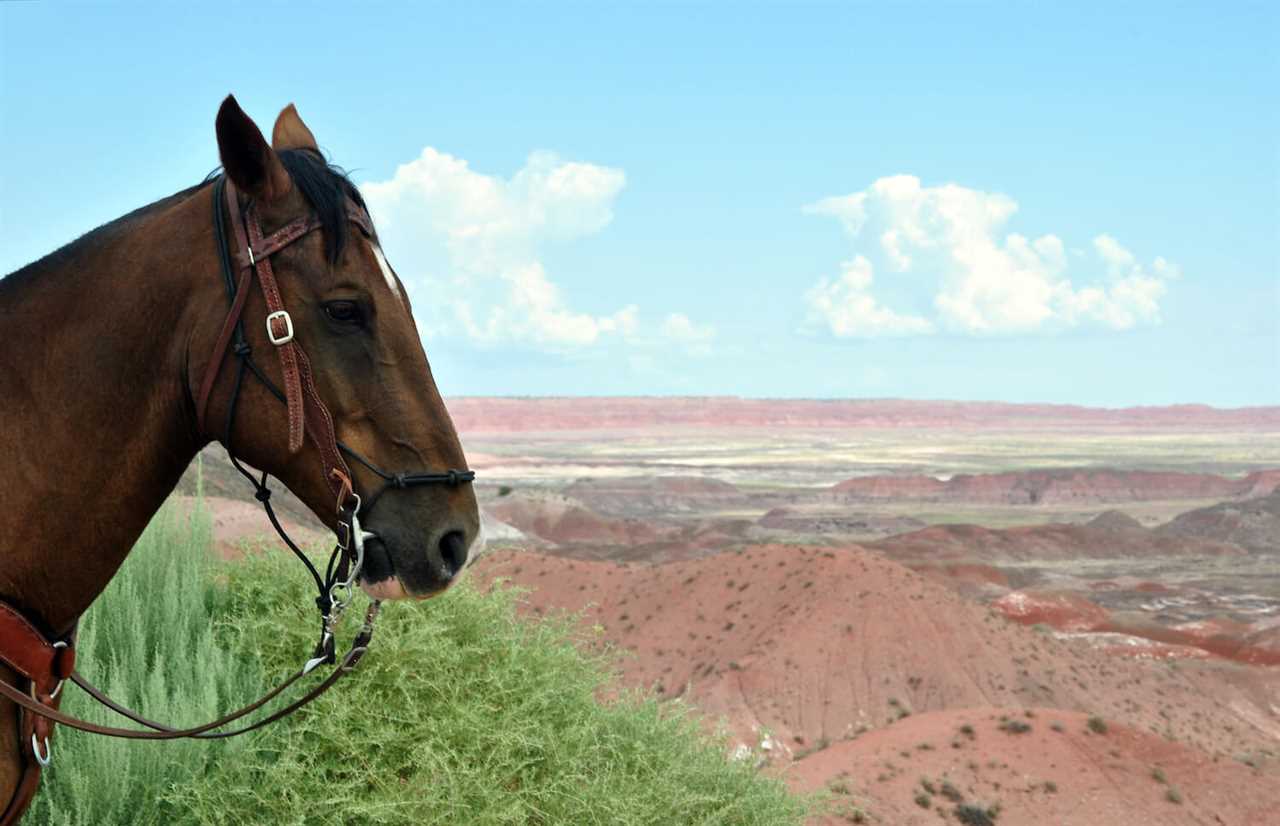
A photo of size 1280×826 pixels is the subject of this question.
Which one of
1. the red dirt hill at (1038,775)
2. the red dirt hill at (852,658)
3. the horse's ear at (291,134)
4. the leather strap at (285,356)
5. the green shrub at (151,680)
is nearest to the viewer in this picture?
the leather strap at (285,356)

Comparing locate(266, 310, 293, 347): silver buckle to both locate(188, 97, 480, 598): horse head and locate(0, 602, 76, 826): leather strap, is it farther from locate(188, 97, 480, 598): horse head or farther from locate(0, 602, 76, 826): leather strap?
locate(0, 602, 76, 826): leather strap

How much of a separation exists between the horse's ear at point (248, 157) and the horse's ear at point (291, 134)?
0.39 metres

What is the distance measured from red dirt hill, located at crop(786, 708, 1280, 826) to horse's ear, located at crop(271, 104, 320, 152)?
25.1 feet

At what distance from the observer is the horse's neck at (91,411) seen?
249 cm

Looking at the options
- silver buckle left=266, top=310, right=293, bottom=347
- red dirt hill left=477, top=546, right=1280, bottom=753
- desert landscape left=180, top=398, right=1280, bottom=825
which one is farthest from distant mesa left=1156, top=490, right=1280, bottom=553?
silver buckle left=266, top=310, right=293, bottom=347

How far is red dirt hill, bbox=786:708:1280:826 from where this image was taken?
9703mm

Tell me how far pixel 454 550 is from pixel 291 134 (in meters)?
1.34

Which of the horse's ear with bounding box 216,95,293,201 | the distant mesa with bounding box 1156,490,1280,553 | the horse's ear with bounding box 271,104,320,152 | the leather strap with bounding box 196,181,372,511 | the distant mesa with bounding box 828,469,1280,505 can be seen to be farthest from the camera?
the distant mesa with bounding box 828,469,1280,505

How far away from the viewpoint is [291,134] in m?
2.85

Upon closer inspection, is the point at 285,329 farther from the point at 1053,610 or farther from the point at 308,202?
the point at 1053,610

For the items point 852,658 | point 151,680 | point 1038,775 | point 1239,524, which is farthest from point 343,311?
point 1239,524

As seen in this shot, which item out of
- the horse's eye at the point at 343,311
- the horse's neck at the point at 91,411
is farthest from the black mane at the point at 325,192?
the horse's neck at the point at 91,411

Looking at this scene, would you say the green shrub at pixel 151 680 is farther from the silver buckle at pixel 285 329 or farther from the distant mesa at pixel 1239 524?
the distant mesa at pixel 1239 524

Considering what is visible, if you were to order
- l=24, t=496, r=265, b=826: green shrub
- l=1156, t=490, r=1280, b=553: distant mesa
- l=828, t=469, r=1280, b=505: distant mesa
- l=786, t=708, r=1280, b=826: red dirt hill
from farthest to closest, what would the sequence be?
1. l=828, t=469, r=1280, b=505: distant mesa
2. l=1156, t=490, r=1280, b=553: distant mesa
3. l=786, t=708, r=1280, b=826: red dirt hill
4. l=24, t=496, r=265, b=826: green shrub
